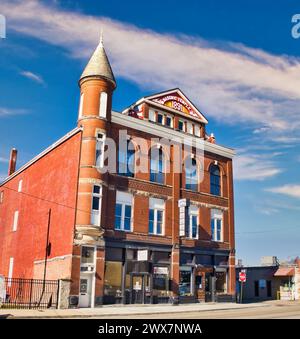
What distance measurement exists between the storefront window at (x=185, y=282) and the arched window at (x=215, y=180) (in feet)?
27.0

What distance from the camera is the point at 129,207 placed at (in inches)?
1316

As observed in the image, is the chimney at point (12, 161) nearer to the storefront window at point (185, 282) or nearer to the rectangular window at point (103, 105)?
the rectangular window at point (103, 105)

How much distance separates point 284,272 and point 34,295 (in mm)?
28532

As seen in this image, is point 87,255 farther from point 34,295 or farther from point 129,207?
point 34,295

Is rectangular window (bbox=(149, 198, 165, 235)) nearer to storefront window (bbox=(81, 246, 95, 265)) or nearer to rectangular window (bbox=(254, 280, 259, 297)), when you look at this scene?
storefront window (bbox=(81, 246, 95, 265))

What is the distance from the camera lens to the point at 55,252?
104ft

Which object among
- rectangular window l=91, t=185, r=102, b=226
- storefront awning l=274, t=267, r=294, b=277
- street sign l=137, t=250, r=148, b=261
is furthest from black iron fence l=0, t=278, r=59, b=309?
storefront awning l=274, t=267, r=294, b=277

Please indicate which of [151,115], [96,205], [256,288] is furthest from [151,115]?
[256,288]

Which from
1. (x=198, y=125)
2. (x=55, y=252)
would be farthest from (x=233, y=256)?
(x=55, y=252)

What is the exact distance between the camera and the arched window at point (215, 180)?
40406 millimetres

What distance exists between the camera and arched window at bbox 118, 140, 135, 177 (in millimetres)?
33591

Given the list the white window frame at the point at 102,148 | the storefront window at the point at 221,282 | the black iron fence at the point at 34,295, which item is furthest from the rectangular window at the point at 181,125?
the black iron fence at the point at 34,295
